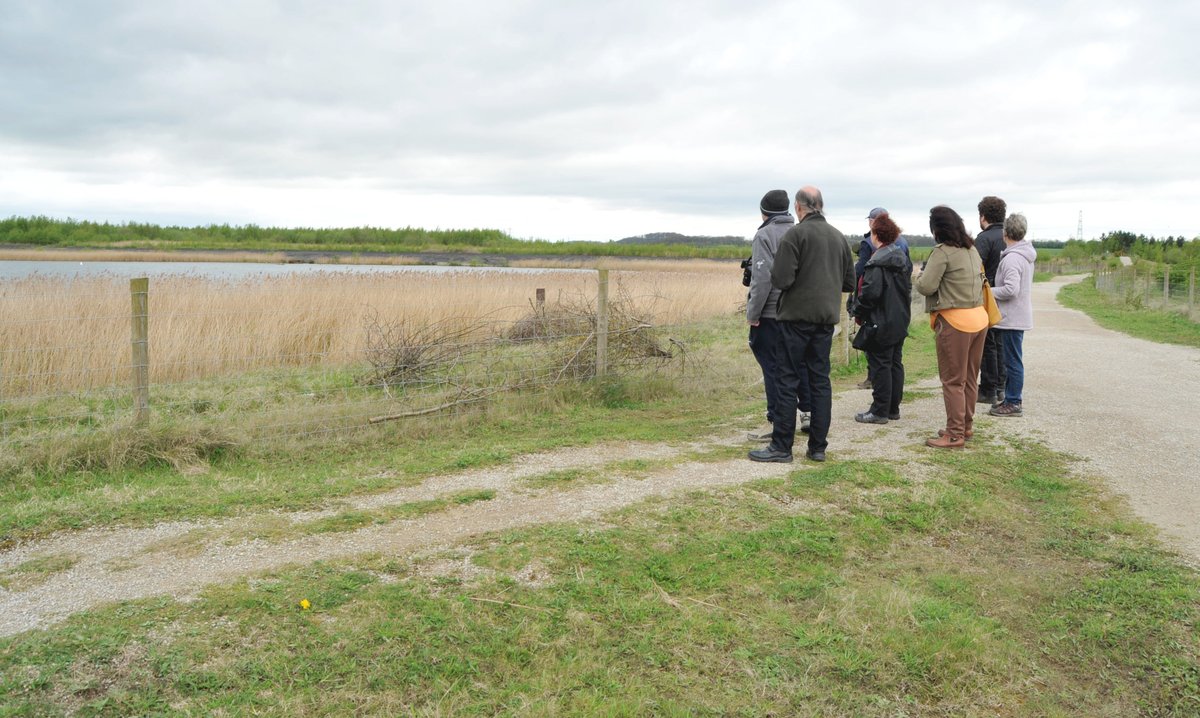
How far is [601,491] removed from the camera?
18.9 feet

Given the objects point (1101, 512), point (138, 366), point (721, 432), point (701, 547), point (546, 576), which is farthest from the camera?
point (721, 432)

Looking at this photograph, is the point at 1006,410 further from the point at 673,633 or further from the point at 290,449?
the point at 290,449

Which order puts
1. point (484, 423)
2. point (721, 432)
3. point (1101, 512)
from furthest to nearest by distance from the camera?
1. point (484, 423)
2. point (721, 432)
3. point (1101, 512)

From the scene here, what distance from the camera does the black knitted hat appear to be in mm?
6734

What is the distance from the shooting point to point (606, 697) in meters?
3.30

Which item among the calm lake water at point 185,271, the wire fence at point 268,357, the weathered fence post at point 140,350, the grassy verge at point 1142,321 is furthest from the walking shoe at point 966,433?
the calm lake water at point 185,271

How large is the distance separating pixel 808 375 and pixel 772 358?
0.43 meters

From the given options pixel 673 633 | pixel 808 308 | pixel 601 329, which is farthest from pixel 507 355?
pixel 673 633

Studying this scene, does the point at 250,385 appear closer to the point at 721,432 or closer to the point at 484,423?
the point at 484,423

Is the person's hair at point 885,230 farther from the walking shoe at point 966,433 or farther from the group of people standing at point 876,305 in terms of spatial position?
the walking shoe at point 966,433

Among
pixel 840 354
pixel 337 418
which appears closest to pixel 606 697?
pixel 337 418

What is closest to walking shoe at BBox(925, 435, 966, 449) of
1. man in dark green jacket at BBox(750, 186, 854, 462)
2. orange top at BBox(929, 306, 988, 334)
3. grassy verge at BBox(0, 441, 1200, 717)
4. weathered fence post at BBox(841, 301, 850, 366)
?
orange top at BBox(929, 306, 988, 334)

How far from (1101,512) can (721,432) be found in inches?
122

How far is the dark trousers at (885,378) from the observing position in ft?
25.9
